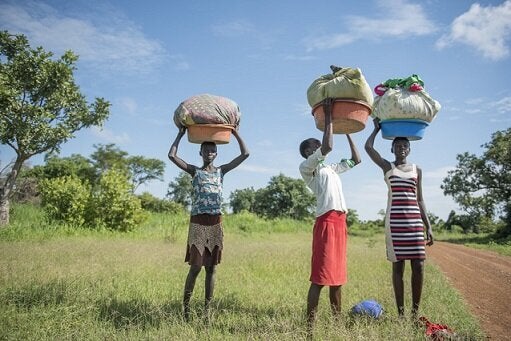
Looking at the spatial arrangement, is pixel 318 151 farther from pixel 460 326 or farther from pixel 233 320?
pixel 460 326

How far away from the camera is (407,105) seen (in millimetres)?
3838

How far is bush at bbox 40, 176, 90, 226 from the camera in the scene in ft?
51.7

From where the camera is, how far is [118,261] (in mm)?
7848

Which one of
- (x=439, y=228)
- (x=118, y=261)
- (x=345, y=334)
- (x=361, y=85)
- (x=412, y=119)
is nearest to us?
(x=345, y=334)

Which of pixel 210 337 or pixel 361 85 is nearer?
pixel 210 337

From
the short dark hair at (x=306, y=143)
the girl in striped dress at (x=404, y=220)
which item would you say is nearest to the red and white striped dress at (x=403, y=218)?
the girl in striped dress at (x=404, y=220)

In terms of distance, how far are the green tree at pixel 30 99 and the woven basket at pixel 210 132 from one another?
1345 cm

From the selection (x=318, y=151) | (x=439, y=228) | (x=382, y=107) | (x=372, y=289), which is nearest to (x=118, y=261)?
(x=372, y=289)

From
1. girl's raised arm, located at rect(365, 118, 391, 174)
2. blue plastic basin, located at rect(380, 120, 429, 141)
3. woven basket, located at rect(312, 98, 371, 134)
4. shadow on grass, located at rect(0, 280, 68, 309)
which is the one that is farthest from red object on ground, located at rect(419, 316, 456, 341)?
shadow on grass, located at rect(0, 280, 68, 309)

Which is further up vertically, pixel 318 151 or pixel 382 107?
pixel 382 107

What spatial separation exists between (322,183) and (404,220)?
98 cm

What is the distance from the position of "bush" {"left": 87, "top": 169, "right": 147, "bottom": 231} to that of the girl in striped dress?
1419cm

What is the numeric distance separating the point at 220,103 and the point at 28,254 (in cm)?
646

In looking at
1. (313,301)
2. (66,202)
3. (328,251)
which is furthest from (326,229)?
(66,202)
